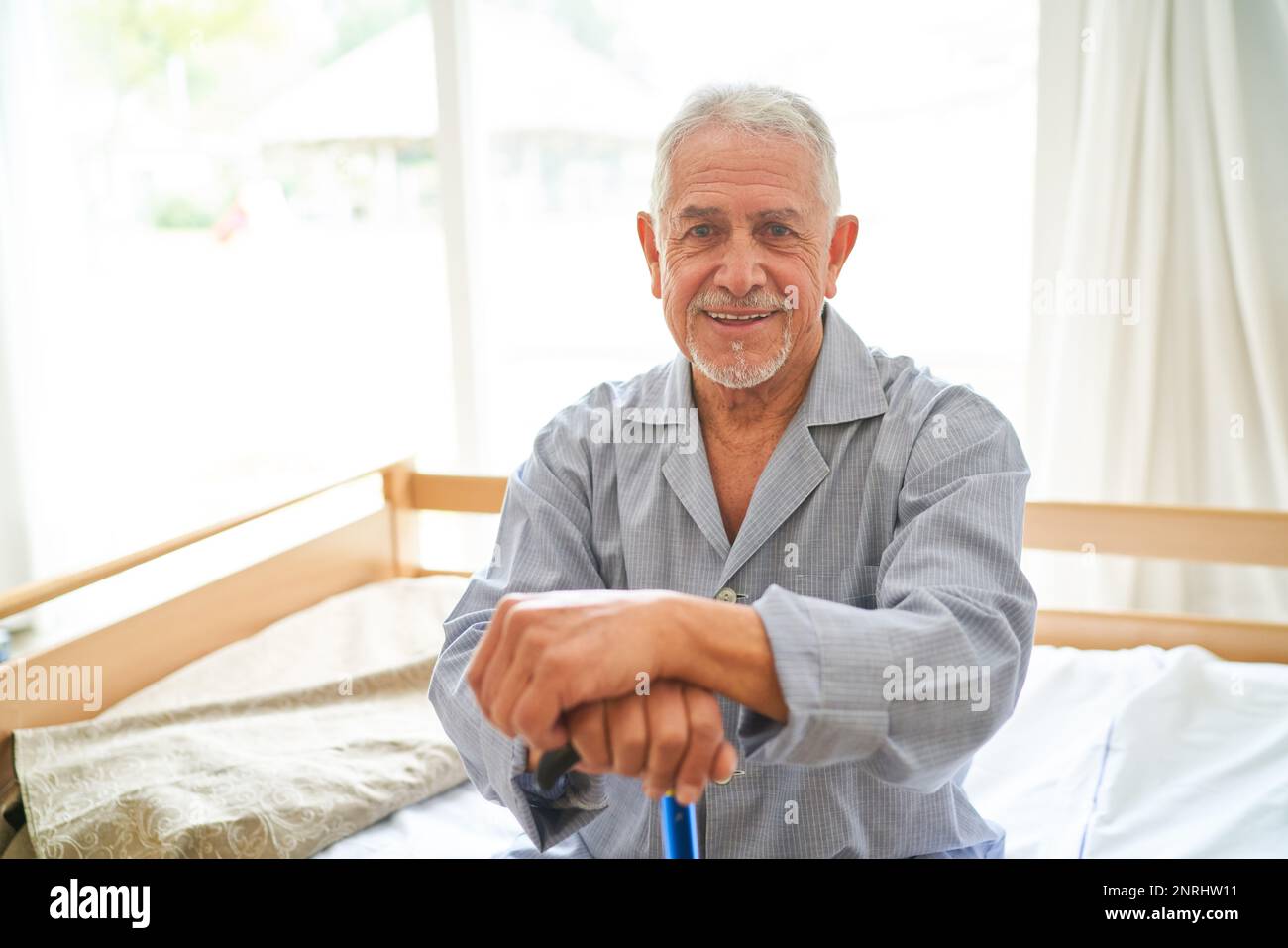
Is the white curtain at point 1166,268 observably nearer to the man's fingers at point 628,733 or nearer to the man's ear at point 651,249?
the man's ear at point 651,249

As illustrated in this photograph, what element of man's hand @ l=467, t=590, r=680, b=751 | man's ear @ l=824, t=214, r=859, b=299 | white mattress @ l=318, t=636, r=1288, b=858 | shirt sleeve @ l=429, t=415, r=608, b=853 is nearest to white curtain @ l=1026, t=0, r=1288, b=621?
white mattress @ l=318, t=636, r=1288, b=858

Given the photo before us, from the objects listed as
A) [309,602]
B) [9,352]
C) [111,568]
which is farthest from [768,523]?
[9,352]

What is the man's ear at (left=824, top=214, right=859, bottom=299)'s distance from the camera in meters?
1.27

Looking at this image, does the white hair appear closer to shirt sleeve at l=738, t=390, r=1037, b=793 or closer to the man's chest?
the man's chest

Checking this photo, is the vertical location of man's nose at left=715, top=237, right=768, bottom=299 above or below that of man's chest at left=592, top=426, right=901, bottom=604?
above

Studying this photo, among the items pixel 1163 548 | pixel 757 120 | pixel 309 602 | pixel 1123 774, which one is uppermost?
pixel 757 120

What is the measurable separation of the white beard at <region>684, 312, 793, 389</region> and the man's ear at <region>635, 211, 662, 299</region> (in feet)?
0.38

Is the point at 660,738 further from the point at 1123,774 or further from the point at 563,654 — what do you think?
the point at 1123,774

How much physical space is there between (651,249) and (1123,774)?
1.09 meters

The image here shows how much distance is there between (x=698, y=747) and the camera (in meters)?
0.73
